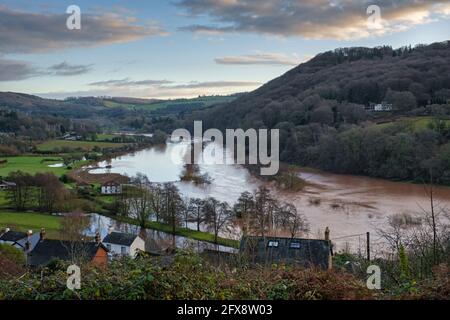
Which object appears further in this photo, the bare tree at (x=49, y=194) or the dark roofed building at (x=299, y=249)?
the bare tree at (x=49, y=194)

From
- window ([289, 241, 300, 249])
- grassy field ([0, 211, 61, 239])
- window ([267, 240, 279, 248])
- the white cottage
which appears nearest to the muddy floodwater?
the white cottage

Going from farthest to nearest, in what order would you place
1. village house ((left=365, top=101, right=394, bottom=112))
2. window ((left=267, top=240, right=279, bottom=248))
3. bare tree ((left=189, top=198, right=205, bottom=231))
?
1. village house ((left=365, top=101, right=394, bottom=112))
2. bare tree ((left=189, top=198, right=205, bottom=231))
3. window ((left=267, top=240, right=279, bottom=248))

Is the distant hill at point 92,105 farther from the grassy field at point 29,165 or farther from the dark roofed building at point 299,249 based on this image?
the dark roofed building at point 299,249

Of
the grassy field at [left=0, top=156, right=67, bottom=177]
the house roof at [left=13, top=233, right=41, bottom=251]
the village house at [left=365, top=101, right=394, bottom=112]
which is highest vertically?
the village house at [left=365, top=101, right=394, bottom=112]

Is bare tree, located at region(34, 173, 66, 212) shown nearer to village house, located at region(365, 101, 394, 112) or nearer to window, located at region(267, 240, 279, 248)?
window, located at region(267, 240, 279, 248)

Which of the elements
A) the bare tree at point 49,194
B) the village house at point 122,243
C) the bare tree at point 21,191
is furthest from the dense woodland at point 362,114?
the bare tree at point 21,191

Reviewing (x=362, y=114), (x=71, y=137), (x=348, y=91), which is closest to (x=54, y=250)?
(x=362, y=114)

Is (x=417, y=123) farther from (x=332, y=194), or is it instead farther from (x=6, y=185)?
(x=6, y=185)
